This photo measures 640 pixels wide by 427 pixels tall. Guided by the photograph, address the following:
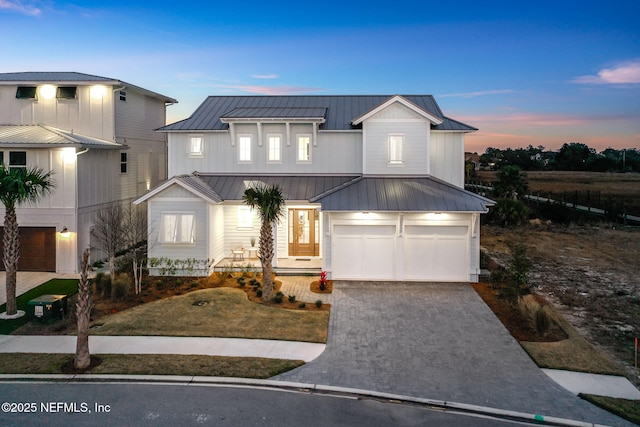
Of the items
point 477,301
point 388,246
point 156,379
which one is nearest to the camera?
point 156,379

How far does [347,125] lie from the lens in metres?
24.6

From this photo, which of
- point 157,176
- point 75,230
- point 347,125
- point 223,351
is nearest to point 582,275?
point 347,125

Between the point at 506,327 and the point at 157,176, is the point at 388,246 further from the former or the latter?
the point at 157,176

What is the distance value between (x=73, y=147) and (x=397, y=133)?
13686mm

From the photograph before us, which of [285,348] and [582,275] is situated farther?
[582,275]

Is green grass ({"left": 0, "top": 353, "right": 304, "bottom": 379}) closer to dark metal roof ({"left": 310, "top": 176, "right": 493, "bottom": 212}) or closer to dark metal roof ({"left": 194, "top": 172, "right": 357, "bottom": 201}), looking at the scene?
dark metal roof ({"left": 310, "top": 176, "right": 493, "bottom": 212})

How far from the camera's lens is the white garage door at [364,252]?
21078mm

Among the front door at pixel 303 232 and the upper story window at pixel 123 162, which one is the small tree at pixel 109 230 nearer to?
the upper story window at pixel 123 162

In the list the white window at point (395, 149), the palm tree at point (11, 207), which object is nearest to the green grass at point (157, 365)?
the palm tree at point (11, 207)

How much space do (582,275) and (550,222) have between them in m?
16.8

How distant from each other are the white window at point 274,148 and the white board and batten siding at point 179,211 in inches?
179

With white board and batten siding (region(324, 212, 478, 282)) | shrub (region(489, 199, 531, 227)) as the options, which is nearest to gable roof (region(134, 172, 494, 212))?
white board and batten siding (region(324, 212, 478, 282))

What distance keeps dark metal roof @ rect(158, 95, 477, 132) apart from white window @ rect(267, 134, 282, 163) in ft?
4.96

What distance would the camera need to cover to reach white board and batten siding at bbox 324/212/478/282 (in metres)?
20.9
